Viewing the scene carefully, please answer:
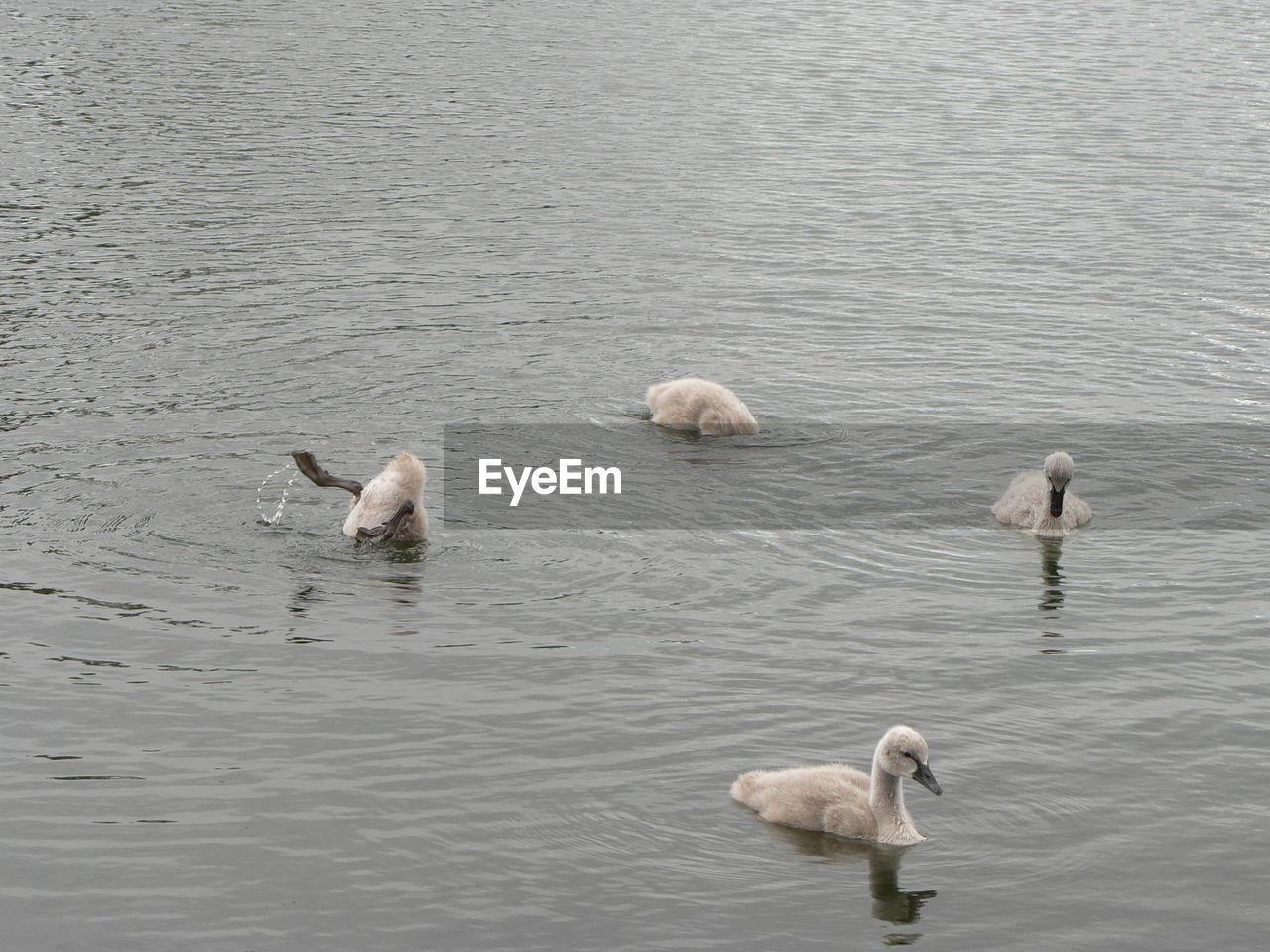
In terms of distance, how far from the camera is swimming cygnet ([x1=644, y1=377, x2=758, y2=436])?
2023cm

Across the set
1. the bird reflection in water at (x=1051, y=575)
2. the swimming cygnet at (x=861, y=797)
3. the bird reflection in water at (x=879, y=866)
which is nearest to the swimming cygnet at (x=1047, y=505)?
the bird reflection in water at (x=1051, y=575)

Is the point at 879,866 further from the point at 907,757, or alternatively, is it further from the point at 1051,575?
the point at 1051,575

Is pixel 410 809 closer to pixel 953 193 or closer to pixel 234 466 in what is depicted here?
pixel 234 466

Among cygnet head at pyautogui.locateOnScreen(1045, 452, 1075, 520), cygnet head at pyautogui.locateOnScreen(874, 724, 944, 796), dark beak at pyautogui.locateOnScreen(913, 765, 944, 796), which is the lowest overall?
Result: dark beak at pyautogui.locateOnScreen(913, 765, 944, 796)

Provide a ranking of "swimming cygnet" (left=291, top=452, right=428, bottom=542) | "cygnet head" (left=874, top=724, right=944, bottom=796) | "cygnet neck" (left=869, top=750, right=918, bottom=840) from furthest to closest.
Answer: "swimming cygnet" (left=291, top=452, right=428, bottom=542) → "cygnet neck" (left=869, top=750, right=918, bottom=840) → "cygnet head" (left=874, top=724, right=944, bottom=796)

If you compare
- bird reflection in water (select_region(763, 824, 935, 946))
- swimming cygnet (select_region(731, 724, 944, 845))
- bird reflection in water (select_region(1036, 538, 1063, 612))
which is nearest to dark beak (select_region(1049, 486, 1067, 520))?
bird reflection in water (select_region(1036, 538, 1063, 612))

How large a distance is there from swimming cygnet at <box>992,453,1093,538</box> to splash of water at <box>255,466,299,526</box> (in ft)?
23.6

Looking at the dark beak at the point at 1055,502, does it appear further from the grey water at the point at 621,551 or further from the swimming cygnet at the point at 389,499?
the swimming cygnet at the point at 389,499

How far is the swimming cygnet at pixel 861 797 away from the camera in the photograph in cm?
1192

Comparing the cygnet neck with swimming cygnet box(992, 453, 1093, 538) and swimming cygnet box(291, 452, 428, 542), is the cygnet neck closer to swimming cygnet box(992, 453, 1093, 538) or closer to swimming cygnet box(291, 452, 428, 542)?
swimming cygnet box(291, 452, 428, 542)

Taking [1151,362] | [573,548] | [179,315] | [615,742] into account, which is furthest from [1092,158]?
[615,742]

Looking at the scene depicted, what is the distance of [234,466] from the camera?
62.1 feet

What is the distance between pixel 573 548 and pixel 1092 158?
77.7 ft

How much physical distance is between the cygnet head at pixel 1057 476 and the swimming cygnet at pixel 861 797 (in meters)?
6.18
